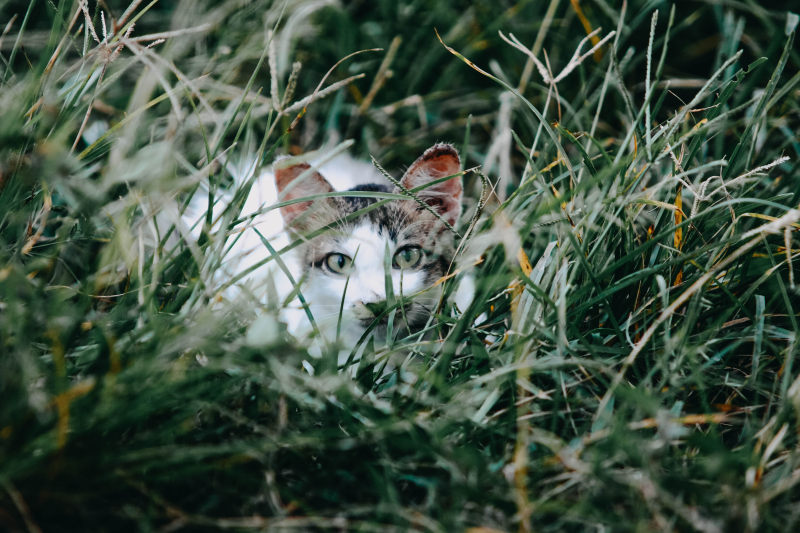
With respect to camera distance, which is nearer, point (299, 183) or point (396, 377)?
point (396, 377)

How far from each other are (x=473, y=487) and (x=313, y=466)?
0.72 ft

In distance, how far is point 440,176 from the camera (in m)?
1.06

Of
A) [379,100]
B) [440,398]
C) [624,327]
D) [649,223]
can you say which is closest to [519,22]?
[379,100]

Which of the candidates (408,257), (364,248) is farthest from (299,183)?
(408,257)

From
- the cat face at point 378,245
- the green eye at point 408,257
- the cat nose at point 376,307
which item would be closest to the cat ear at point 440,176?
the cat face at point 378,245

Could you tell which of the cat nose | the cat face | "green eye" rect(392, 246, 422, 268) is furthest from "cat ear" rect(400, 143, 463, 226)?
the cat nose

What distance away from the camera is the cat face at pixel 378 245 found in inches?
40.9

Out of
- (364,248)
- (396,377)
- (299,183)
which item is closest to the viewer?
(396,377)

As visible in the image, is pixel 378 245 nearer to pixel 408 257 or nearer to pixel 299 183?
pixel 408 257

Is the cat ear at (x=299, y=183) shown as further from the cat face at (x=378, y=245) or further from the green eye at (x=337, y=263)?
the green eye at (x=337, y=263)

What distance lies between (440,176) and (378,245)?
0.64ft

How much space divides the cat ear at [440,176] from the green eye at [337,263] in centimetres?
21

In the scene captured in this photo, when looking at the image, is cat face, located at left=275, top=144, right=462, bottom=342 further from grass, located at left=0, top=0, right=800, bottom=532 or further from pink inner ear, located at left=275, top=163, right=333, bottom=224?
grass, located at left=0, top=0, right=800, bottom=532

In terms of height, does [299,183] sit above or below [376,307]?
above
